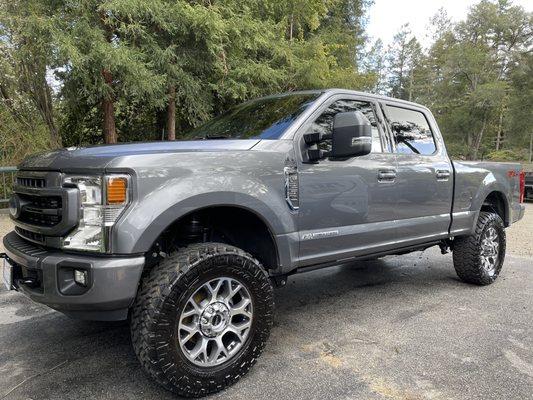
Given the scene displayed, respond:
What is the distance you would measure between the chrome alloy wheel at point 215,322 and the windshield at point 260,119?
1155 mm

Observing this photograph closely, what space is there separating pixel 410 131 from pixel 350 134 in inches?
62.6

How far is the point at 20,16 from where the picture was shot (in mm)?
7801

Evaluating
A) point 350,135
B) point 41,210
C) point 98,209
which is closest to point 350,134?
point 350,135

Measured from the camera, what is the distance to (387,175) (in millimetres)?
3775

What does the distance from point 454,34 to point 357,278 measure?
4272 centimetres

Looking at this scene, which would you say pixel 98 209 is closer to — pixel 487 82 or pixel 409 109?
pixel 409 109

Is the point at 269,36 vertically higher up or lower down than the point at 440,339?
higher up

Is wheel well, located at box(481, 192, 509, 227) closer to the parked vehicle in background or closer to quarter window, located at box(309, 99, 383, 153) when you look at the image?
quarter window, located at box(309, 99, 383, 153)

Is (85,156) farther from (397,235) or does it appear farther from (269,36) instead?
(269,36)

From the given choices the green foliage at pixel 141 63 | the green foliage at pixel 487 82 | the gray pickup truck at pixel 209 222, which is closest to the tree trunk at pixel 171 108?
the green foliage at pixel 141 63

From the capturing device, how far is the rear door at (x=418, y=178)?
3.99m

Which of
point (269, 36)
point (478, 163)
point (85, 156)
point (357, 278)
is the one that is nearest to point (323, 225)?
point (85, 156)

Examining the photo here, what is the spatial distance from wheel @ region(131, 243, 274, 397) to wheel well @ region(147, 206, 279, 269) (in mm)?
203

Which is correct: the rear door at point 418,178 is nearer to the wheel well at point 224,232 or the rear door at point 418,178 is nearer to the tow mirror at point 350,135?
the tow mirror at point 350,135
